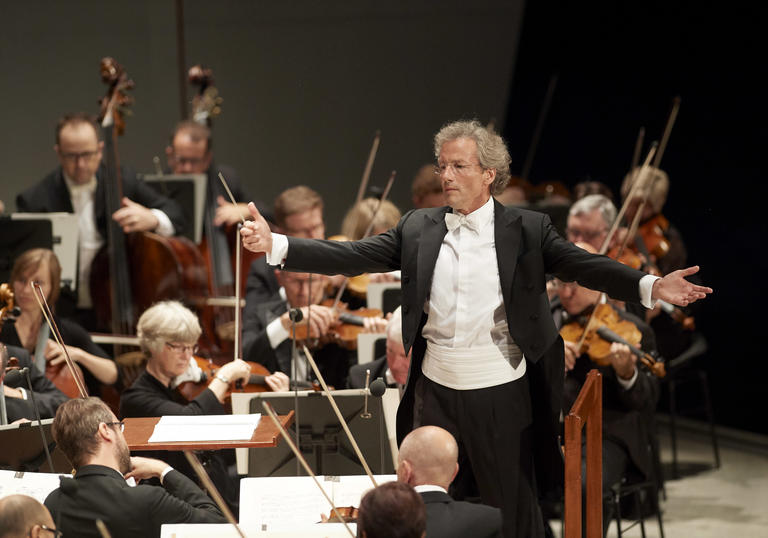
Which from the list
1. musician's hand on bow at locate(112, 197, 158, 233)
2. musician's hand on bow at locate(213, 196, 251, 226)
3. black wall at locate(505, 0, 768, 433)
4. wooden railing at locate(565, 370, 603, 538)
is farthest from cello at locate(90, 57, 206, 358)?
black wall at locate(505, 0, 768, 433)

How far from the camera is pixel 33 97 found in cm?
595

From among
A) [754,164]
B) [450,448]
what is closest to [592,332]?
[450,448]

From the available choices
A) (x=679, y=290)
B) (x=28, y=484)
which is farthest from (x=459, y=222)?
(x=28, y=484)

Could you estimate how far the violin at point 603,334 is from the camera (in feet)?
12.9

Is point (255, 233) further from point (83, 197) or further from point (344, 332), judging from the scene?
point (83, 197)

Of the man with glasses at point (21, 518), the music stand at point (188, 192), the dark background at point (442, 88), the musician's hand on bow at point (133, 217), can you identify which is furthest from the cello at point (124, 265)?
the man with glasses at point (21, 518)

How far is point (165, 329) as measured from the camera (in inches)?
140

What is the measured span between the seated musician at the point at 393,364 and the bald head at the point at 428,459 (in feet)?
2.64

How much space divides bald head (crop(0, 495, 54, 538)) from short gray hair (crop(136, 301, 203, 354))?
49.7 inches

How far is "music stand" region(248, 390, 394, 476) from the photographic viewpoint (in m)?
3.23

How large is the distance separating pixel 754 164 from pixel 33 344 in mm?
3829

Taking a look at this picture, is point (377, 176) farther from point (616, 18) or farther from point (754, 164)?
point (754, 164)

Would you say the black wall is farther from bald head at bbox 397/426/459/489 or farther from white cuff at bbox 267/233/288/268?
bald head at bbox 397/426/459/489

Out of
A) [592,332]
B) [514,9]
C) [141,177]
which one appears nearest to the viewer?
[592,332]
